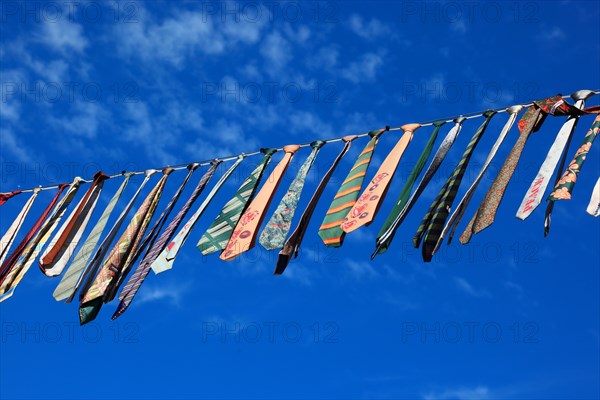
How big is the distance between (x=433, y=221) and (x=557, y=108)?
181cm

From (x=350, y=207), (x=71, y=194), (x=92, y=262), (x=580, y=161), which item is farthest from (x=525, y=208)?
(x=71, y=194)

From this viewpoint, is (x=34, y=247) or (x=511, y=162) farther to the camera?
(x=34, y=247)

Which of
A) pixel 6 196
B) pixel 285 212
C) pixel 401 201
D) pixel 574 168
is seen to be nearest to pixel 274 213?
pixel 285 212

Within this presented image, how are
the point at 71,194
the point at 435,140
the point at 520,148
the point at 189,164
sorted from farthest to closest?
1. the point at 71,194
2. the point at 189,164
3. the point at 435,140
4. the point at 520,148

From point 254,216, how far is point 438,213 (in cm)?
230

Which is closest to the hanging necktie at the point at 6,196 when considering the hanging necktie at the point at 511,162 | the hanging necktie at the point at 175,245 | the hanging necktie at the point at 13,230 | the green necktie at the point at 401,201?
the hanging necktie at the point at 13,230

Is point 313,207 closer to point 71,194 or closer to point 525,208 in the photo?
point 525,208

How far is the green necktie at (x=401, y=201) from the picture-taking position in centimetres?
785

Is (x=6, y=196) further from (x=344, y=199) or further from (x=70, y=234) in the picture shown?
(x=344, y=199)

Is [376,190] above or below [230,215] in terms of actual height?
below

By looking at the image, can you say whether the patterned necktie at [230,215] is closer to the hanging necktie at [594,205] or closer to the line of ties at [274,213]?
the line of ties at [274,213]

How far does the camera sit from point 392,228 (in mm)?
7898

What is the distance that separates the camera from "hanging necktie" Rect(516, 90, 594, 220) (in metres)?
7.48

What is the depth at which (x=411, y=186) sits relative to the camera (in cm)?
830
